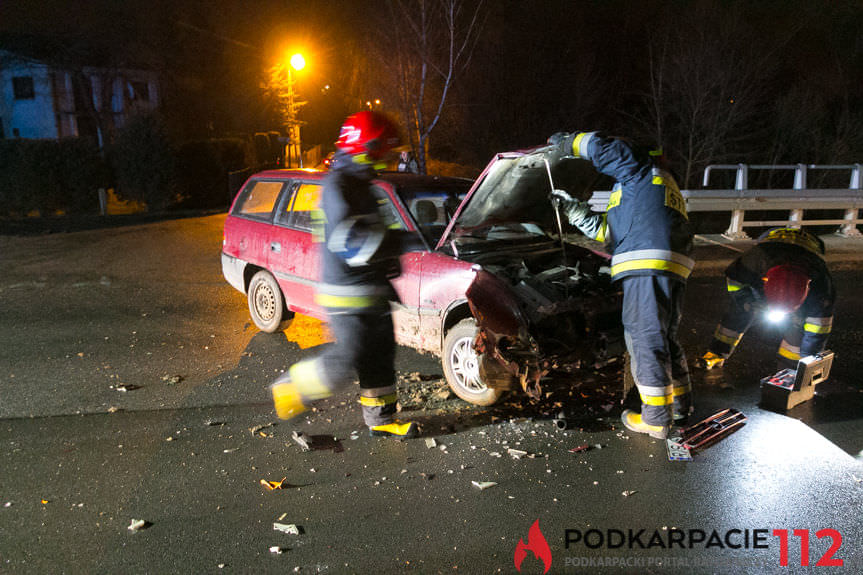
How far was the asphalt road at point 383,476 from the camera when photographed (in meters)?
2.88

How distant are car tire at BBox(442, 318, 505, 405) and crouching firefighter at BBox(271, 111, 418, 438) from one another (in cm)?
58

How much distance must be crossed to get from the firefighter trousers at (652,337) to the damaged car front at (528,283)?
277mm

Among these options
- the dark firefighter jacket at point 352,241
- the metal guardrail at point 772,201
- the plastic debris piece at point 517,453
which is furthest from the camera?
the metal guardrail at point 772,201

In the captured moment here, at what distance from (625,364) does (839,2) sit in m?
27.0

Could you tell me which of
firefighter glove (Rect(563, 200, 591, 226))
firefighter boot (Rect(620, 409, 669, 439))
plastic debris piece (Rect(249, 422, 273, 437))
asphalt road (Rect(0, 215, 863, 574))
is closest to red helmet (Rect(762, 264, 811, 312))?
asphalt road (Rect(0, 215, 863, 574))

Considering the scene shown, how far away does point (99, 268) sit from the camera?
32.6 feet

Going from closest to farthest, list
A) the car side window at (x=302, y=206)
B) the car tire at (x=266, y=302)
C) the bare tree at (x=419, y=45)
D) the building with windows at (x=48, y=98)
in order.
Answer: the car side window at (x=302, y=206), the car tire at (x=266, y=302), the bare tree at (x=419, y=45), the building with windows at (x=48, y=98)

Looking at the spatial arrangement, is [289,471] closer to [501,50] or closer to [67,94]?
[501,50]

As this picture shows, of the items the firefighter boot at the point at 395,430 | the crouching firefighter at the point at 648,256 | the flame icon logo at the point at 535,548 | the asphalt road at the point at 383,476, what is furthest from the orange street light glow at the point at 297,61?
the flame icon logo at the point at 535,548

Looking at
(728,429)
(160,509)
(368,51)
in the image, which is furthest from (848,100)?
(160,509)

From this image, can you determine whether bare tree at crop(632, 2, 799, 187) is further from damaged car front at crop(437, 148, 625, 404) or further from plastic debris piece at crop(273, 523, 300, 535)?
plastic debris piece at crop(273, 523, 300, 535)

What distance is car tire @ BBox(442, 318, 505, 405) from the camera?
4344mm

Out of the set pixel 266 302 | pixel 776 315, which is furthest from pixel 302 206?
pixel 776 315

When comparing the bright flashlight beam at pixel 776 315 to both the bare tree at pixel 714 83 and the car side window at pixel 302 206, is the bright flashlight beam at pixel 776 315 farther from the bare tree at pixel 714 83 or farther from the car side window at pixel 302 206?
the bare tree at pixel 714 83
